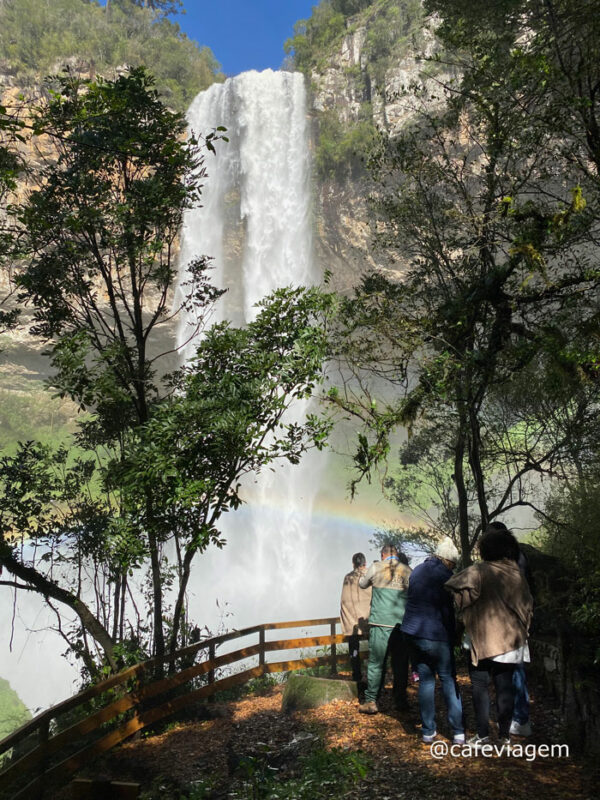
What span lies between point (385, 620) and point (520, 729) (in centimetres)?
132

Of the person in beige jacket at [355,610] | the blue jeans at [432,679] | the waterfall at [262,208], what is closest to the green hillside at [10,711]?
the waterfall at [262,208]

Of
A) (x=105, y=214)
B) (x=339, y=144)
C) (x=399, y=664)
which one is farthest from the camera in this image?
(x=339, y=144)

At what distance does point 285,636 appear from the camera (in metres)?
24.2

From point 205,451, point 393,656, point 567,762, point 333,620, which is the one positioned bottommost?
point 567,762

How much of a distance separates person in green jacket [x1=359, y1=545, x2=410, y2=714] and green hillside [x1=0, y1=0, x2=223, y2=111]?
3647 cm

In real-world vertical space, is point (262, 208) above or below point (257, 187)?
below

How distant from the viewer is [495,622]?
150 inches

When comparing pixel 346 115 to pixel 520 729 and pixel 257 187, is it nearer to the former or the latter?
pixel 257 187

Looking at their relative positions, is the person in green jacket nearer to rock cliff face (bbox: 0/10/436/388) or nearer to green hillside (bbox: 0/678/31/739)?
green hillside (bbox: 0/678/31/739)

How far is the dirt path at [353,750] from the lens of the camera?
3543mm

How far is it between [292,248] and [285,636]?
20.2 metres

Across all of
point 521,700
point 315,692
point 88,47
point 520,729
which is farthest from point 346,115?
point 520,729

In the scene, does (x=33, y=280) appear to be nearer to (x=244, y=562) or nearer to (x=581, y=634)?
(x=581, y=634)

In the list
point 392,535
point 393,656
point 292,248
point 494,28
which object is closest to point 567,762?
point 393,656
